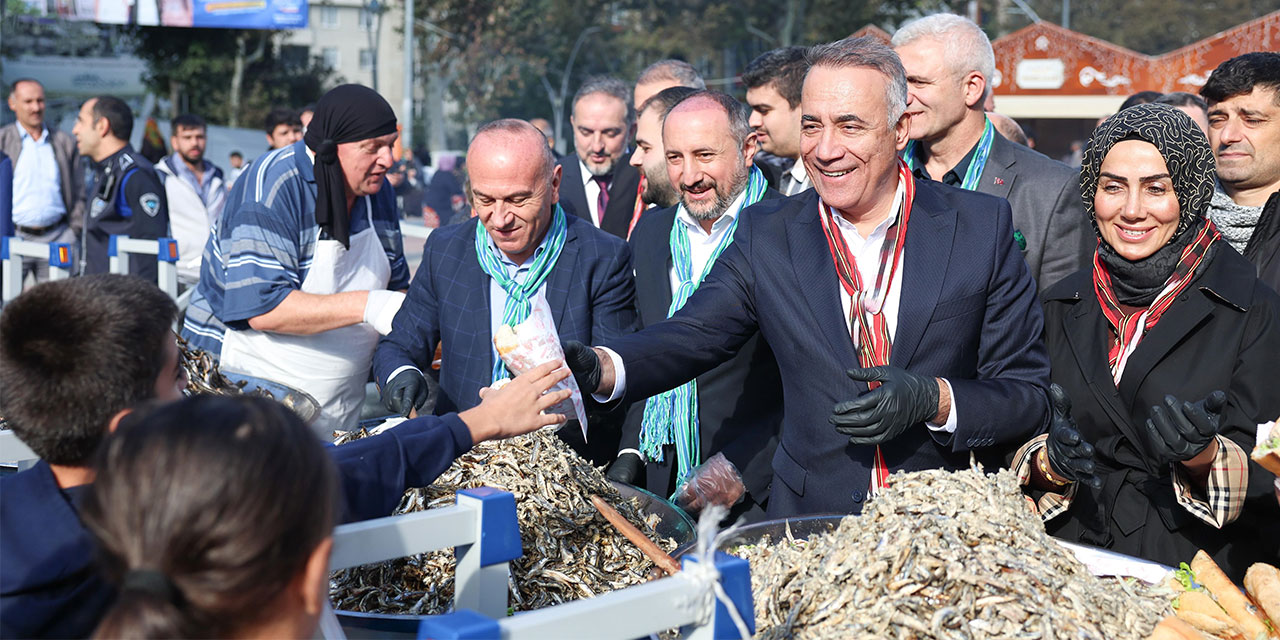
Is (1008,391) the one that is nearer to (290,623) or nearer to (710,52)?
(290,623)

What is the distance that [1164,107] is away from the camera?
278cm

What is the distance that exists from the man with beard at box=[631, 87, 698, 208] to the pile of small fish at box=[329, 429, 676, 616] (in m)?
2.14

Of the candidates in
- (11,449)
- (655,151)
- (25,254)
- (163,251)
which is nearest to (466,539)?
(11,449)

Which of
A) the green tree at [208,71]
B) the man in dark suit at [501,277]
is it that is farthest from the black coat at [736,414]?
the green tree at [208,71]

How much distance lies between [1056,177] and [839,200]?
1.37m

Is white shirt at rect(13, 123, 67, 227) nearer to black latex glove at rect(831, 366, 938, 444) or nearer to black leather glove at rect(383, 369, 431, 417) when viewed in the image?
black leather glove at rect(383, 369, 431, 417)

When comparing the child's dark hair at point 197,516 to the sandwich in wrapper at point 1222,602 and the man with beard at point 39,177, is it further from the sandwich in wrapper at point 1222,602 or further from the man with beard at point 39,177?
the man with beard at point 39,177

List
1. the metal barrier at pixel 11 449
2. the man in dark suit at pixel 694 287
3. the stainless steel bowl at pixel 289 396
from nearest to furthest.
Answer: the metal barrier at pixel 11 449, the stainless steel bowl at pixel 289 396, the man in dark suit at pixel 694 287

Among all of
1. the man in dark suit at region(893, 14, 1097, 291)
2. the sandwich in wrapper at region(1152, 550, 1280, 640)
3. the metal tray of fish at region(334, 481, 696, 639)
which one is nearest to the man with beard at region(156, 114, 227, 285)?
the man in dark suit at region(893, 14, 1097, 291)

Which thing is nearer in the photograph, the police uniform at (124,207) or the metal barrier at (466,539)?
the metal barrier at (466,539)

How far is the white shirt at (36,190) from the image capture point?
852cm

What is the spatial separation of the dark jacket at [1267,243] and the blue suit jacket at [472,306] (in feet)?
6.53

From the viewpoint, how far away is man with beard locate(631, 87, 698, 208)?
4520 mm

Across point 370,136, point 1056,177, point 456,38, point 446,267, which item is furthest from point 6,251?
point 456,38
